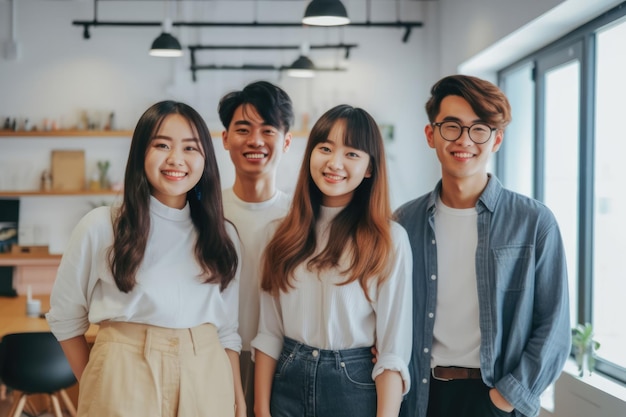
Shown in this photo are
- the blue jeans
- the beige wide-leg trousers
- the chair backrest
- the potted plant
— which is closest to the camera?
the beige wide-leg trousers

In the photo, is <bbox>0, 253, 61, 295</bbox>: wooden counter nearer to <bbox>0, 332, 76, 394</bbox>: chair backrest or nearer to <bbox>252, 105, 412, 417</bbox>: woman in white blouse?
<bbox>0, 332, 76, 394</bbox>: chair backrest

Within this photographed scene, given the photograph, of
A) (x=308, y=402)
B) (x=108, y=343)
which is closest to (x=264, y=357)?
(x=308, y=402)

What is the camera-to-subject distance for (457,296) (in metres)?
2.10

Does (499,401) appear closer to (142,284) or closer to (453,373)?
(453,373)

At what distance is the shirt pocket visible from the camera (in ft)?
6.67

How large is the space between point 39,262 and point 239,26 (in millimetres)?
2582

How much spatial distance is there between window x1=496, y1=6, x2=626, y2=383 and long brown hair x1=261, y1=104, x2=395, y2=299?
71.7 inches

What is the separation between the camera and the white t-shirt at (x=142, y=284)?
186 cm

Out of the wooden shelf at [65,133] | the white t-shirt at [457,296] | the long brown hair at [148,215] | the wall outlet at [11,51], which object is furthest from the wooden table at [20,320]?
the white t-shirt at [457,296]

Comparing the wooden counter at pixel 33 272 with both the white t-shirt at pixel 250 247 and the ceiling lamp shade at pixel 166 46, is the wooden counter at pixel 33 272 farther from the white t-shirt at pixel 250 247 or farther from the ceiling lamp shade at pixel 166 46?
the white t-shirt at pixel 250 247

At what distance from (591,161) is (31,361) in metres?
3.16

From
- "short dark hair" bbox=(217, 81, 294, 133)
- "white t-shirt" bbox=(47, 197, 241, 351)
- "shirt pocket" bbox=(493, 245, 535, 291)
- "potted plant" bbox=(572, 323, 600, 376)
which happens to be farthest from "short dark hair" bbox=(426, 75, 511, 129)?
"potted plant" bbox=(572, 323, 600, 376)

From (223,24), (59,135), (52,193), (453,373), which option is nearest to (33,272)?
(52,193)

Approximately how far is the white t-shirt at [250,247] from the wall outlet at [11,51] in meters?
4.53
